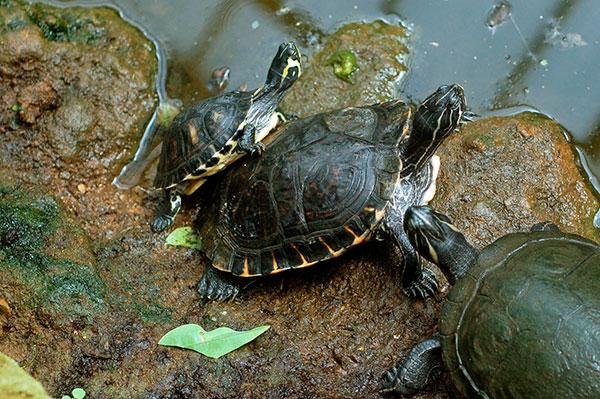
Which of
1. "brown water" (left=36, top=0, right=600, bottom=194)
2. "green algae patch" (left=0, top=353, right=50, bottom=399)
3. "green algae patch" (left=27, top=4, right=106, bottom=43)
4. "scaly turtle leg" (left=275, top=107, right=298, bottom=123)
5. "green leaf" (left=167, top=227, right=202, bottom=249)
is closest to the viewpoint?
"green algae patch" (left=0, top=353, right=50, bottom=399)

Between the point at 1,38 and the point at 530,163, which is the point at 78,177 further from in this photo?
the point at 530,163

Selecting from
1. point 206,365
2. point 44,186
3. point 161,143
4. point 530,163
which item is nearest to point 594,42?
point 530,163

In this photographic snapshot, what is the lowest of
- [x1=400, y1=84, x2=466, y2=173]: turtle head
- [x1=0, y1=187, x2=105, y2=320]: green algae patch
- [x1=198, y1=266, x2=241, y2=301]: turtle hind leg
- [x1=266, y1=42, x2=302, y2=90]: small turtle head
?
[x1=0, y1=187, x2=105, y2=320]: green algae patch

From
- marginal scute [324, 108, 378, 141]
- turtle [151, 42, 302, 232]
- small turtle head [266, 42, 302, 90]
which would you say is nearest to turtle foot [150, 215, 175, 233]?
turtle [151, 42, 302, 232]

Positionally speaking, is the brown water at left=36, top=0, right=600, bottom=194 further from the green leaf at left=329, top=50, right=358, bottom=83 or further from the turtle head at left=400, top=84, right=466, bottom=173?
the turtle head at left=400, top=84, right=466, bottom=173

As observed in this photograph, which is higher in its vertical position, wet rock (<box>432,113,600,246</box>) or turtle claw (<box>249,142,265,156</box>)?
wet rock (<box>432,113,600,246</box>)

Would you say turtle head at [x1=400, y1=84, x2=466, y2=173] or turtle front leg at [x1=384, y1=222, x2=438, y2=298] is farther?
turtle head at [x1=400, y1=84, x2=466, y2=173]

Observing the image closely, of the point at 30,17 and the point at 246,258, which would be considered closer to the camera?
the point at 246,258
